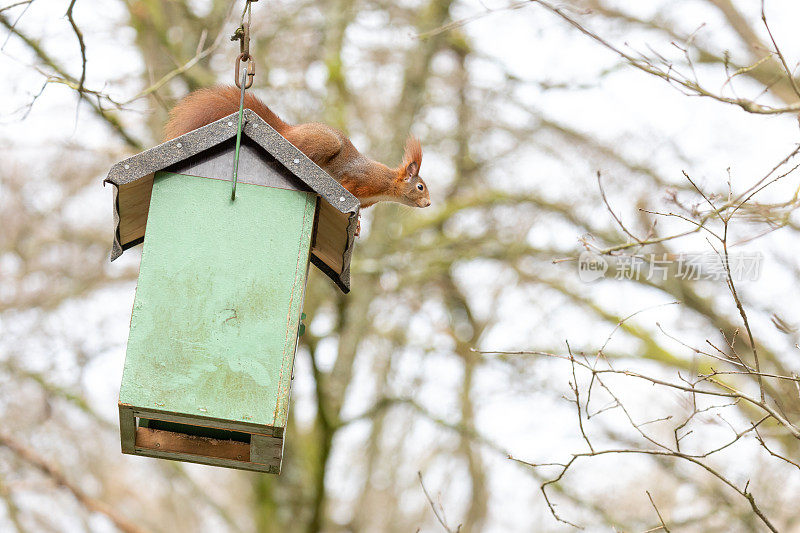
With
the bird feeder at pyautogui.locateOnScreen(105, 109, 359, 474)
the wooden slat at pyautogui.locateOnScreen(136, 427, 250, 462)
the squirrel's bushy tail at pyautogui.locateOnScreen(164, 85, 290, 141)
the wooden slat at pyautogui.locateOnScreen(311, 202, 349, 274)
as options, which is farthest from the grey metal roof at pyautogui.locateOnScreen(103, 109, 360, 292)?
the wooden slat at pyautogui.locateOnScreen(136, 427, 250, 462)

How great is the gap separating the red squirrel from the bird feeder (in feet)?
0.89

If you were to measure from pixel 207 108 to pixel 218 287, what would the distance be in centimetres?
62

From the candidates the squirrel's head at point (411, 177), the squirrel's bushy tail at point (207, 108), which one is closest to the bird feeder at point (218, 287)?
the squirrel's bushy tail at point (207, 108)

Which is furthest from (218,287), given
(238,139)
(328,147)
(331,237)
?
(328,147)

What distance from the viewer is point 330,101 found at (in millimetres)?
7125

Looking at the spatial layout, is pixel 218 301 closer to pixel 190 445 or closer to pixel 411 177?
pixel 190 445

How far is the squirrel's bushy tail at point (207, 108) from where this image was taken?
278 centimetres

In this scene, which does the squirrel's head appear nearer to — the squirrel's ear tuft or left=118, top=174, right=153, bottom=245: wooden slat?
the squirrel's ear tuft

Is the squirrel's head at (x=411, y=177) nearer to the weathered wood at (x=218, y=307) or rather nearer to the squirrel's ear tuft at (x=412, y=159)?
the squirrel's ear tuft at (x=412, y=159)

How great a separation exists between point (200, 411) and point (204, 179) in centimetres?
63

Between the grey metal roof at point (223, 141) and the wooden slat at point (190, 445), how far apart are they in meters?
0.68

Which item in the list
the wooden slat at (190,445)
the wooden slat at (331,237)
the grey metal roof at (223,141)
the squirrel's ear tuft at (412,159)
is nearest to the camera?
the grey metal roof at (223,141)

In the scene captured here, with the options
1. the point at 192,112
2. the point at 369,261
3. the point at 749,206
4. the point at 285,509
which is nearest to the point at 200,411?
the point at 192,112

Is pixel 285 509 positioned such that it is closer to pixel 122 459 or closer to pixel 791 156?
pixel 122 459
